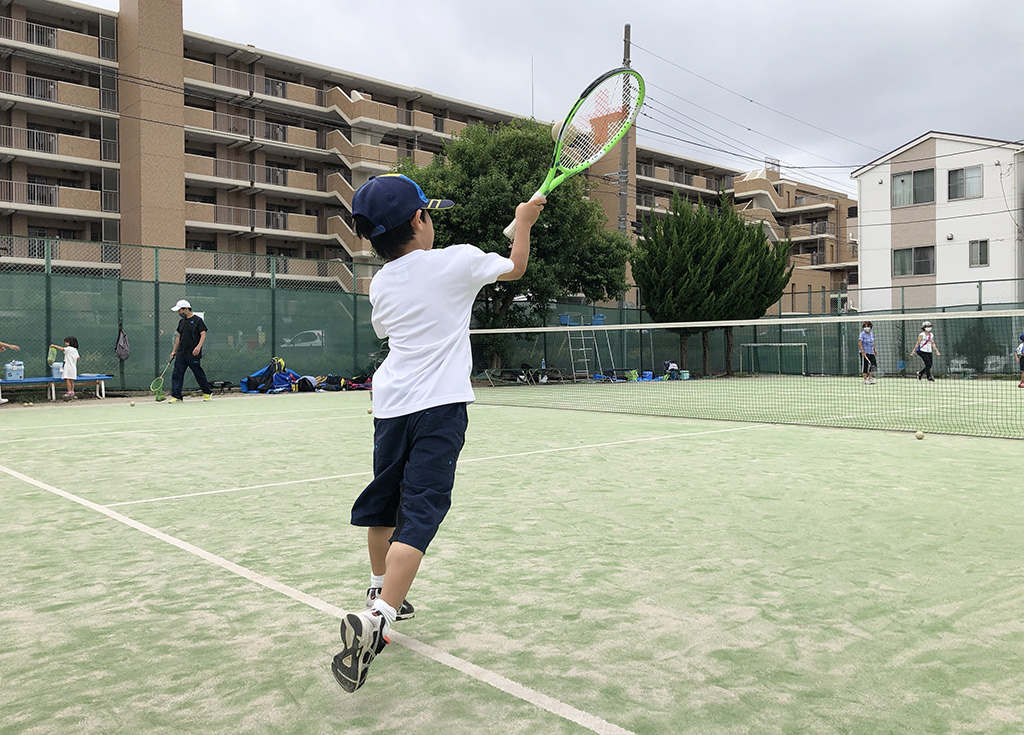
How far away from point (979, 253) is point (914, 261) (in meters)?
2.57

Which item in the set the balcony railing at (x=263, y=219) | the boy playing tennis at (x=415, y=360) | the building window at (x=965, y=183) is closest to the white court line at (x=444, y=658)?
the boy playing tennis at (x=415, y=360)

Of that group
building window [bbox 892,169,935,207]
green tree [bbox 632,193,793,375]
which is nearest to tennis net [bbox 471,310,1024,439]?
green tree [bbox 632,193,793,375]

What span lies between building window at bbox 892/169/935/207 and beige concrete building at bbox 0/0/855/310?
35.6 ft

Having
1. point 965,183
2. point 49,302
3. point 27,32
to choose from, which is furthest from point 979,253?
point 27,32

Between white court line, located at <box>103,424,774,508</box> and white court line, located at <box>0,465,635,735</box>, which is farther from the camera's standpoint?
white court line, located at <box>103,424,774,508</box>

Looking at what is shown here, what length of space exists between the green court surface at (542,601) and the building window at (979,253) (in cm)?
3099

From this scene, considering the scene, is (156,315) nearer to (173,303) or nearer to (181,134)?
(173,303)

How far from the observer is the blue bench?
14.9 m

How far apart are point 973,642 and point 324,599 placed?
2391 mm

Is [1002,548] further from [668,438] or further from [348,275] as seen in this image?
[348,275]

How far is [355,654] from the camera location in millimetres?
2305

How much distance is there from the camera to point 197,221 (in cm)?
3722

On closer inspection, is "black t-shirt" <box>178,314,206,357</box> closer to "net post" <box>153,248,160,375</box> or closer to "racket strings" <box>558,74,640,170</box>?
"net post" <box>153,248,160,375</box>

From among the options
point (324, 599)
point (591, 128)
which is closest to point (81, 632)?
point (324, 599)
